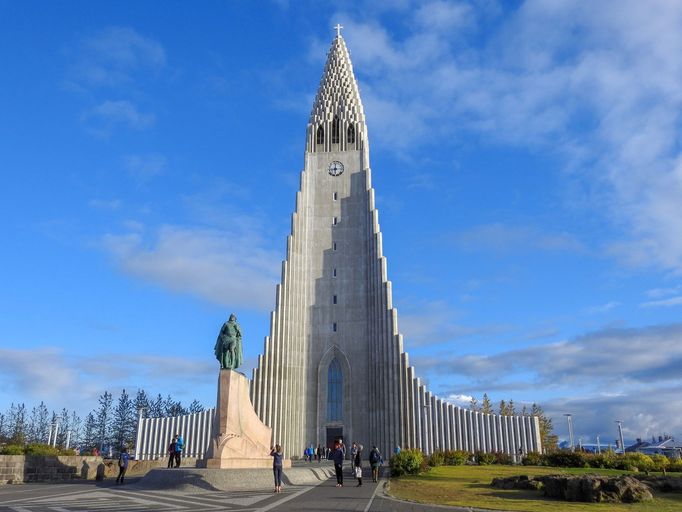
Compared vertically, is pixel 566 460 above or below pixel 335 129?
below

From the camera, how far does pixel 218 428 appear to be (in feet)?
61.1

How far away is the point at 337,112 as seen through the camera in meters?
46.5

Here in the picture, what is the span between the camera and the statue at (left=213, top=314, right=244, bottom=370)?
19625mm

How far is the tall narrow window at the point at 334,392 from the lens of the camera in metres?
38.2

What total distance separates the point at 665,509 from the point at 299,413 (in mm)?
29026

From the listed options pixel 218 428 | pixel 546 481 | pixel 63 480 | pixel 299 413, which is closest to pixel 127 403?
pixel 299 413

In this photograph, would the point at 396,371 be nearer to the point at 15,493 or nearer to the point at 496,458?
the point at 496,458

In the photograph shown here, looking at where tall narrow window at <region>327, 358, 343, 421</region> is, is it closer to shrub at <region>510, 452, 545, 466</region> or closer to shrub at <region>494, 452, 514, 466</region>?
shrub at <region>494, 452, 514, 466</region>

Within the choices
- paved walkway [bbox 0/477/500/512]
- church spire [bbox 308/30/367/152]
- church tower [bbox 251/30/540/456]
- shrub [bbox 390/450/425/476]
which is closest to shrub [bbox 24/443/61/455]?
paved walkway [bbox 0/477/500/512]

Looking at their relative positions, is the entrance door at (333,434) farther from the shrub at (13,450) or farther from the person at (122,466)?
the shrub at (13,450)

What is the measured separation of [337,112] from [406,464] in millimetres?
32662

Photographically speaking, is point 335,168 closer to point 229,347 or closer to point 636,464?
point 229,347

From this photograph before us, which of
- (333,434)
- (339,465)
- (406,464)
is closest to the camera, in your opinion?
(339,465)

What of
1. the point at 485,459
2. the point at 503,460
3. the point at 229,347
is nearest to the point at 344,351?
the point at 485,459
